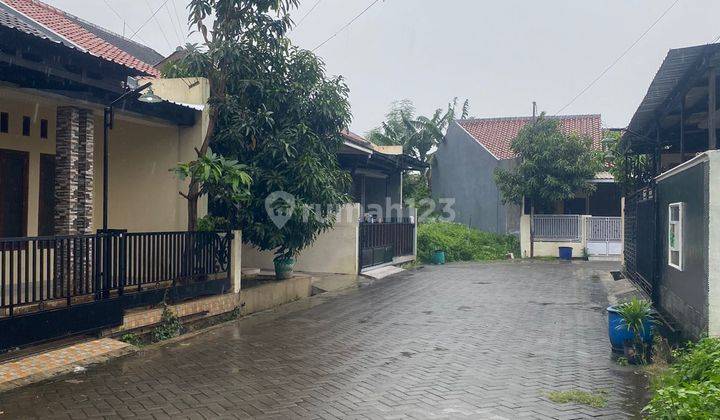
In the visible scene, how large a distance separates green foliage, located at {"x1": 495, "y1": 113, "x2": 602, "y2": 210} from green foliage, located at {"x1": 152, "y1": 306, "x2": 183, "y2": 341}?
17588mm

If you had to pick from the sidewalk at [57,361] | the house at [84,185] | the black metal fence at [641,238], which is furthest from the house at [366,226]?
the sidewalk at [57,361]

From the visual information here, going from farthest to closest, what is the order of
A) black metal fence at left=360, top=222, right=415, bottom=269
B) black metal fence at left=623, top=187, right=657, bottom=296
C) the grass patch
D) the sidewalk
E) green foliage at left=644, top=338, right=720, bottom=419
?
black metal fence at left=360, top=222, right=415, bottom=269, black metal fence at left=623, top=187, right=657, bottom=296, the sidewalk, the grass patch, green foliage at left=644, top=338, right=720, bottom=419

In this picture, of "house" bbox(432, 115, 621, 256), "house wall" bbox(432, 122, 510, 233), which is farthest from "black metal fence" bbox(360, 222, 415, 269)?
"house wall" bbox(432, 122, 510, 233)

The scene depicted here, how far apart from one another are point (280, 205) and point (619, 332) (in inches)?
244

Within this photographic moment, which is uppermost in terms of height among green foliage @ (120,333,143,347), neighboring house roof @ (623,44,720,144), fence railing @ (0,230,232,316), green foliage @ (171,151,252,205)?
neighboring house roof @ (623,44,720,144)

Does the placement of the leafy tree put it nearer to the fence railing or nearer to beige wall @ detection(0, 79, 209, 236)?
beige wall @ detection(0, 79, 209, 236)

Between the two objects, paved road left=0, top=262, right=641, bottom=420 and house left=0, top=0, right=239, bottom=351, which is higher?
house left=0, top=0, right=239, bottom=351

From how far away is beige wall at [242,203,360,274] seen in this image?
56.5 ft

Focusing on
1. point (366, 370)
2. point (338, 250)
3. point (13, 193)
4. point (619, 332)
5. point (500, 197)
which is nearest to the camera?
point (366, 370)

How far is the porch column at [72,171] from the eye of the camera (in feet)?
30.1

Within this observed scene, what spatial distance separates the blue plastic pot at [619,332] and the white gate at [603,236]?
1825 cm

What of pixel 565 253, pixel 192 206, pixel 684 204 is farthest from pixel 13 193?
pixel 565 253

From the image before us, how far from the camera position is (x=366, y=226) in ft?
60.1

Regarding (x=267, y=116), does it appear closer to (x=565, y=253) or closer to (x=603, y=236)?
(x=565, y=253)
